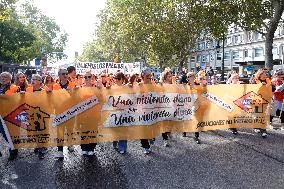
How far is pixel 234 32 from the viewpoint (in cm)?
8412

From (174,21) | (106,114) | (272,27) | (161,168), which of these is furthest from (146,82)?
(174,21)

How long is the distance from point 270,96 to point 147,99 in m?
3.76

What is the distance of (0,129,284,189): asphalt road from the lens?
6.83m

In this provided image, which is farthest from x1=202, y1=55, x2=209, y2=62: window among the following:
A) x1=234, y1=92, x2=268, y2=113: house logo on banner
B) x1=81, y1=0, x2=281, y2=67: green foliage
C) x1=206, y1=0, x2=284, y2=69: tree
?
x1=234, y1=92, x2=268, y2=113: house logo on banner

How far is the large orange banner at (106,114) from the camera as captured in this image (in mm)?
8625

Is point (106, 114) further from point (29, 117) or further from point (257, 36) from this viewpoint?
point (257, 36)

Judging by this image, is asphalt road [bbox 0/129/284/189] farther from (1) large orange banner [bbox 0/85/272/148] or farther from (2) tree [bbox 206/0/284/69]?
(2) tree [bbox 206/0/284/69]

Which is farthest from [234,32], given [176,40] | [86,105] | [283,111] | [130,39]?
[86,105]

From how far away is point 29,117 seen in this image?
28.4 feet

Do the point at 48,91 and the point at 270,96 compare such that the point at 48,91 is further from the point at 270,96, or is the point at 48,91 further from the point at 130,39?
the point at 130,39

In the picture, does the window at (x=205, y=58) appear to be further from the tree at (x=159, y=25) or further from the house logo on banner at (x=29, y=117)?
the house logo on banner at (x=29, y=117)

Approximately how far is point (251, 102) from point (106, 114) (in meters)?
4.08

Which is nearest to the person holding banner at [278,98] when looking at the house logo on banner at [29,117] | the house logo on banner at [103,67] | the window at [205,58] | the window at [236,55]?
the house logo on banner at [29,117]

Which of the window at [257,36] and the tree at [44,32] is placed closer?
the window at [257,36]
